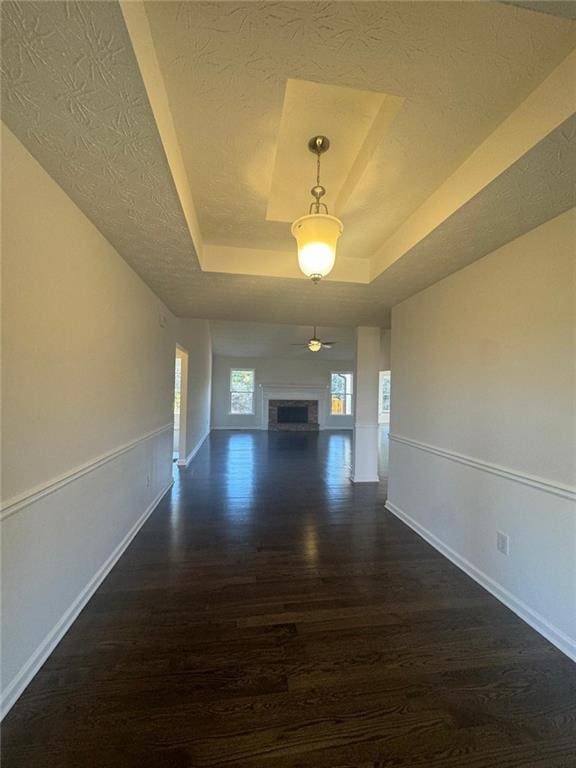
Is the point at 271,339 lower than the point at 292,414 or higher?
higher

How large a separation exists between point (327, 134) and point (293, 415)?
30.4 feet

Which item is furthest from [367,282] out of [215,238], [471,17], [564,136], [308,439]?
[308,439]

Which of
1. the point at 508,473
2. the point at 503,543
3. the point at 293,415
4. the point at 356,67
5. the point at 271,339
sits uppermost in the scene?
the point at 271,339

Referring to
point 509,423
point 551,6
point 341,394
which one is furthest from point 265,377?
point 551,6

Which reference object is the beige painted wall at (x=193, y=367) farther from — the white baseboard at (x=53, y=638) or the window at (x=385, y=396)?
the window at (x=385, y=396)

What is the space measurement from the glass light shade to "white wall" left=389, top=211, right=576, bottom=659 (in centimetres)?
122

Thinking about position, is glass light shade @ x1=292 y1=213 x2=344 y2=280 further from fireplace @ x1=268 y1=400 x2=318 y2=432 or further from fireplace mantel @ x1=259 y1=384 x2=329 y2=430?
fireplace @ x1=268 y1=400 x2=318 y2=432

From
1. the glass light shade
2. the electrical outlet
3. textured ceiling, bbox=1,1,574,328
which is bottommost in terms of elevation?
the electrical outlet

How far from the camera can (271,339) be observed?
326 inches

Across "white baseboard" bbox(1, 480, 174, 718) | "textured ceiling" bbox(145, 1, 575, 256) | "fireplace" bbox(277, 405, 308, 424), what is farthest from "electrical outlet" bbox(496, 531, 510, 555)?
"fireplace" bbox(277, 405, 308, 424)

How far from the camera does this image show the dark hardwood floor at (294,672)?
1.18m

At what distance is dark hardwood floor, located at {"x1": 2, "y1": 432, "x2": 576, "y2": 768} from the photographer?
46.5 inches

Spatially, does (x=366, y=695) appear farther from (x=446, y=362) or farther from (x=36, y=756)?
(x=446, y=362)

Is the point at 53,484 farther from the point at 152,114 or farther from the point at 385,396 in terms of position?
the point at 385,396
